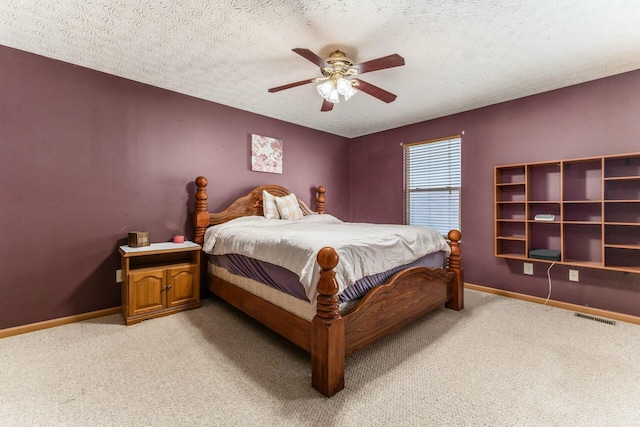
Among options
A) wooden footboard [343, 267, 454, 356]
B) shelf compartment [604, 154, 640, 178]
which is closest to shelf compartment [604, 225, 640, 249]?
shelf compartment [604, 154, 640, 178]

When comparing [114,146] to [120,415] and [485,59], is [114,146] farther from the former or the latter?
[485,59]

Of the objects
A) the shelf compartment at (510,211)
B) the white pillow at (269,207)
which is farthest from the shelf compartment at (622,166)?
the white pillow at (269,207)

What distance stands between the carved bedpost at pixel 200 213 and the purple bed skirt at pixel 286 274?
53 cm

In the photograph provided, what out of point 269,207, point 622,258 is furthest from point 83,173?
point 622,258

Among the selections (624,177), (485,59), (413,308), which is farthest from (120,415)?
(624,177)

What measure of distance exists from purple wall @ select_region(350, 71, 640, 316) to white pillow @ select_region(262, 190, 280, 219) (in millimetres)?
2002

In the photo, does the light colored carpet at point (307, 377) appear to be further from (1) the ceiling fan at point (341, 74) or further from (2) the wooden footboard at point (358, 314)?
(1) the ceiling fan at point (341, 74)

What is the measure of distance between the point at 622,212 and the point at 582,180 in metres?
0.44

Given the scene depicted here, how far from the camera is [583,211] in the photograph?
2.97m

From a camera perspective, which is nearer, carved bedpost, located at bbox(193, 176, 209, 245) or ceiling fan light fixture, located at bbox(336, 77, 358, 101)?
ceiling fan light fixture, located at bbox(336, 77, 358, 101)

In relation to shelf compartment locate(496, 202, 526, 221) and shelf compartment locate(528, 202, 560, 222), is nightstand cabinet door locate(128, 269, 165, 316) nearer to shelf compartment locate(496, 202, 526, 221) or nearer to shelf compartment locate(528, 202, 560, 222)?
shelf compartment locate(496, 202, 526, 221)

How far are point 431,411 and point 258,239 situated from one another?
1.63 metres

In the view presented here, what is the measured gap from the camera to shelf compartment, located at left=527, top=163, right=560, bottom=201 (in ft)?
10.3

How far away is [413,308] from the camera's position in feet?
7.89
